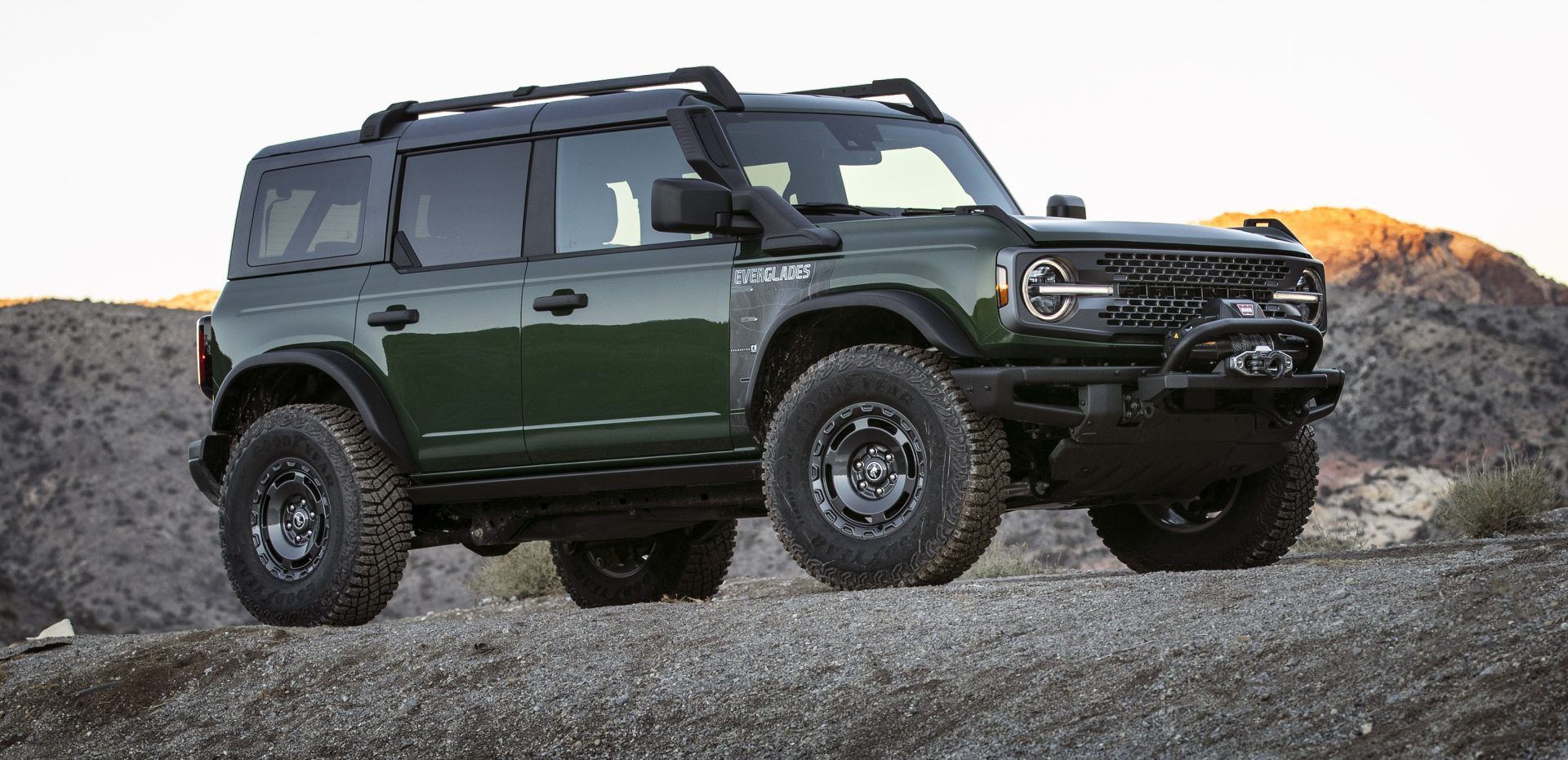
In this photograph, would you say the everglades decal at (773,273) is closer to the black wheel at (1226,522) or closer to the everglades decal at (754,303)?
the everglades decal at (754,303)

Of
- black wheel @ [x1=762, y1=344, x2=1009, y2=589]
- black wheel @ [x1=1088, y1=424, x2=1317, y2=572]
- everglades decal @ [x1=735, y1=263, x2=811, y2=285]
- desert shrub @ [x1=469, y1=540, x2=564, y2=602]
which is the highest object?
everglades decal @ [x1=735, y1=263, x2=811, y2=285]

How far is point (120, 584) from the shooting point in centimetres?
4212

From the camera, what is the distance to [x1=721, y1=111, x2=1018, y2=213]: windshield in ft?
27.9

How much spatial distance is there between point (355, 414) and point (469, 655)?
2.39 metres

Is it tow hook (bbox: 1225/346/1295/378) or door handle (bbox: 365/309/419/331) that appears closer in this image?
tow hook (bbox: 1225/346/1295/378)

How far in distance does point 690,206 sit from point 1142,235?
1813 mm

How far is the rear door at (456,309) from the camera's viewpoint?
8812 mm

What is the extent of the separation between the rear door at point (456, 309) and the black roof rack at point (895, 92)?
1.69 meters

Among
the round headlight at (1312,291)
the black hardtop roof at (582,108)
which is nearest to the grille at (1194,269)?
the round headlight at (1312,291)

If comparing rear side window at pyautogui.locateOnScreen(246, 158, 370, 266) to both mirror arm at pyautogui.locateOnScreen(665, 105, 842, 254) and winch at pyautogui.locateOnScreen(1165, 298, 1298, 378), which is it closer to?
mirror arm at pyautogui.locateOnScreen(665, 105, 842, 254)

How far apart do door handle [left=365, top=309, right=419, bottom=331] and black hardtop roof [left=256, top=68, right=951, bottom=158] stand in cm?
85

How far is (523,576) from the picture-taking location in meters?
18.6

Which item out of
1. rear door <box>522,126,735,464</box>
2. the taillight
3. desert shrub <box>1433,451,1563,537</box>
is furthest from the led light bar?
desert shrub <box>1433,451,1563,537</box>

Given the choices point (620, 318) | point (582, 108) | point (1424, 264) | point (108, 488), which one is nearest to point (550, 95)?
point (582, 108)
